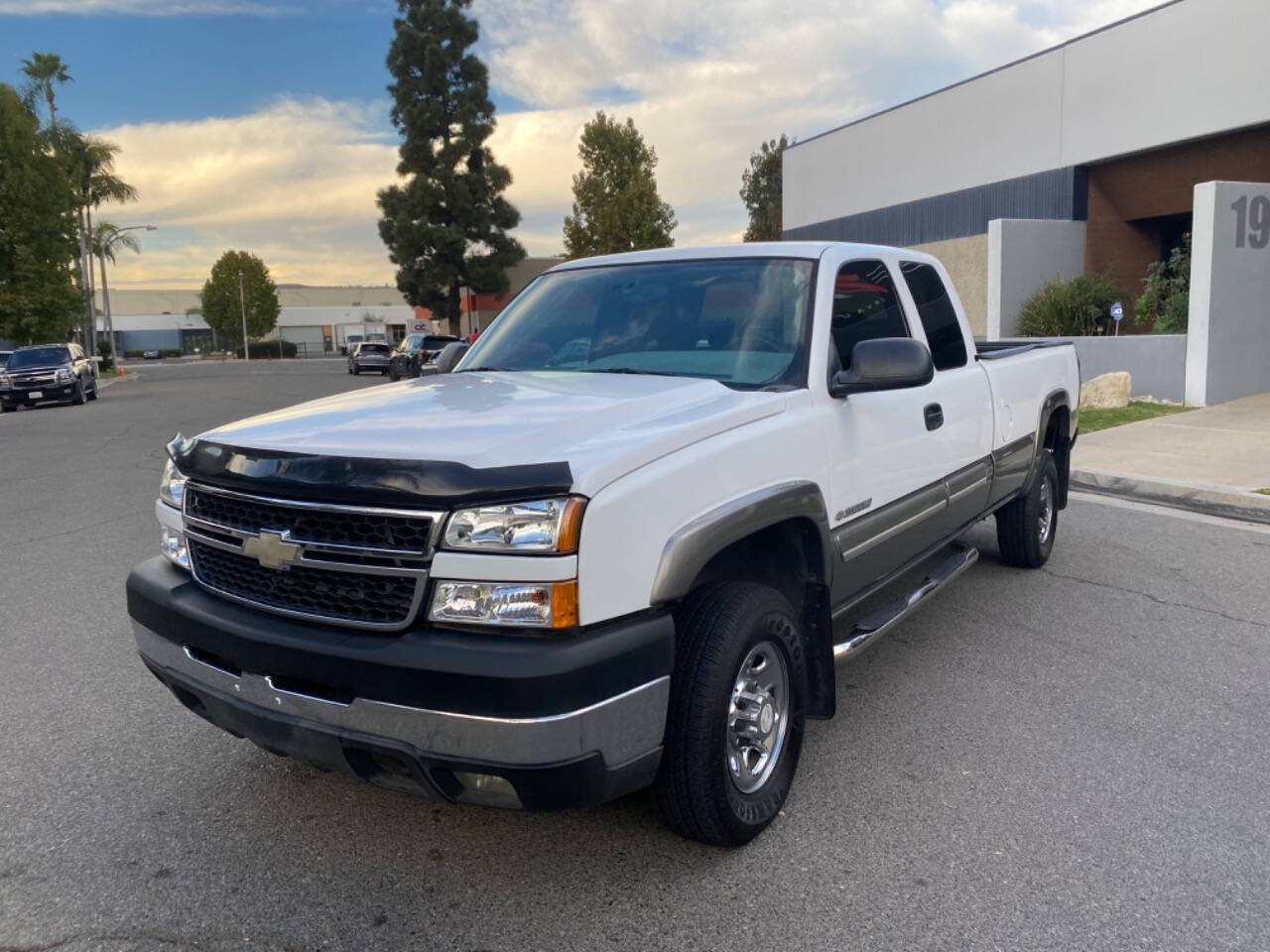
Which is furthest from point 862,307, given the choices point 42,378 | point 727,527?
point 42,378

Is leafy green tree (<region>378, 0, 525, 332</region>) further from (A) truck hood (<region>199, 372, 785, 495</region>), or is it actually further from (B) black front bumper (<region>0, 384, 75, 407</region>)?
(A) truck hood (<region>199, 372, 785, 495</region>)

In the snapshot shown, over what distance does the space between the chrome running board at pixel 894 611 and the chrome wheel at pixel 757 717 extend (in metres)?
0.39

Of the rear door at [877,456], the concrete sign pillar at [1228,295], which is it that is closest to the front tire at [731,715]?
the rear door at [877,456]

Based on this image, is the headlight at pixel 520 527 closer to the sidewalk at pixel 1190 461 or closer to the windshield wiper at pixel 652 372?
the windshield wiper at pixel 652 372

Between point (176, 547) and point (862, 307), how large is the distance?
9.49 ft

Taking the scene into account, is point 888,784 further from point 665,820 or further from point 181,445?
point 181,445

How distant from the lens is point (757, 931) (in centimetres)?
275

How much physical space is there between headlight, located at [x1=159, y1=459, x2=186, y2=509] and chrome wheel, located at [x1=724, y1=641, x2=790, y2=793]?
1910mm

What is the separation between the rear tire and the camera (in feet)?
20.5

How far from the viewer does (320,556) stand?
271 cm

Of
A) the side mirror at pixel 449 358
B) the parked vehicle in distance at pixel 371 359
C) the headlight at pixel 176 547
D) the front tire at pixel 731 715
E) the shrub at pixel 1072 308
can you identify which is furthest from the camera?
the parked vehicle in distance at pixel 371 359

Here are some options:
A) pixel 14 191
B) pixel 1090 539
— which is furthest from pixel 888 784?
pixel 14 191

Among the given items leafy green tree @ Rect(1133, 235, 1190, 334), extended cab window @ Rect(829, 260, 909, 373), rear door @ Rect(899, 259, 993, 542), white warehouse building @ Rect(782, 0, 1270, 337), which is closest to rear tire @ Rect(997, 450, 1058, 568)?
rear door @ Rect(899, 259, 993, 542)

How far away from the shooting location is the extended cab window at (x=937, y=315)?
485 cm
